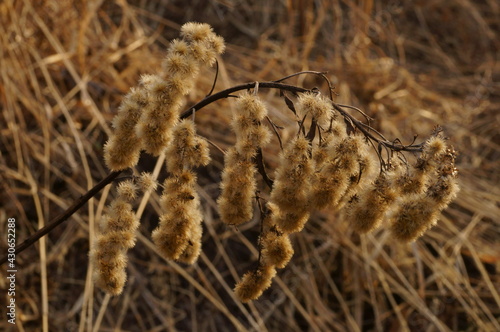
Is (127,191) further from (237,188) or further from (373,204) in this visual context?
(373,204)

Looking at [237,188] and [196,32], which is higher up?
[196,32]

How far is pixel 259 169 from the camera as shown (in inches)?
39.6

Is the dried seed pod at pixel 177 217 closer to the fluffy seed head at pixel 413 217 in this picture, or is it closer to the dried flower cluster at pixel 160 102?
the dried flower cluster at pixel 160 102

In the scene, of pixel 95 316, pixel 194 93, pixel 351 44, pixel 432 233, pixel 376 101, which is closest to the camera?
pixel 95 316

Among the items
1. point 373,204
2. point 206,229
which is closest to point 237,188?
point 373,204

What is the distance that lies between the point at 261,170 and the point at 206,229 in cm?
161

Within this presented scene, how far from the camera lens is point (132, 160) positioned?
3.13 ft

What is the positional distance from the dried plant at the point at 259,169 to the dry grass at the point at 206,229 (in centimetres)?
103

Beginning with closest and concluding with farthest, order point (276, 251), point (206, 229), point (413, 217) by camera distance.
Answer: point (413, 217)
point (276, 251)
point (206, 229)

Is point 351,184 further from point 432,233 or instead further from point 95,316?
point 432,233

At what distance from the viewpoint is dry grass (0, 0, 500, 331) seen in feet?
7.60

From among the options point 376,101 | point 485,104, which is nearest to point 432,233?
point 376,101

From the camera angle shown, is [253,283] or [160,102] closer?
[160,102]

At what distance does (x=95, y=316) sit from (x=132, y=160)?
58.1 inches
